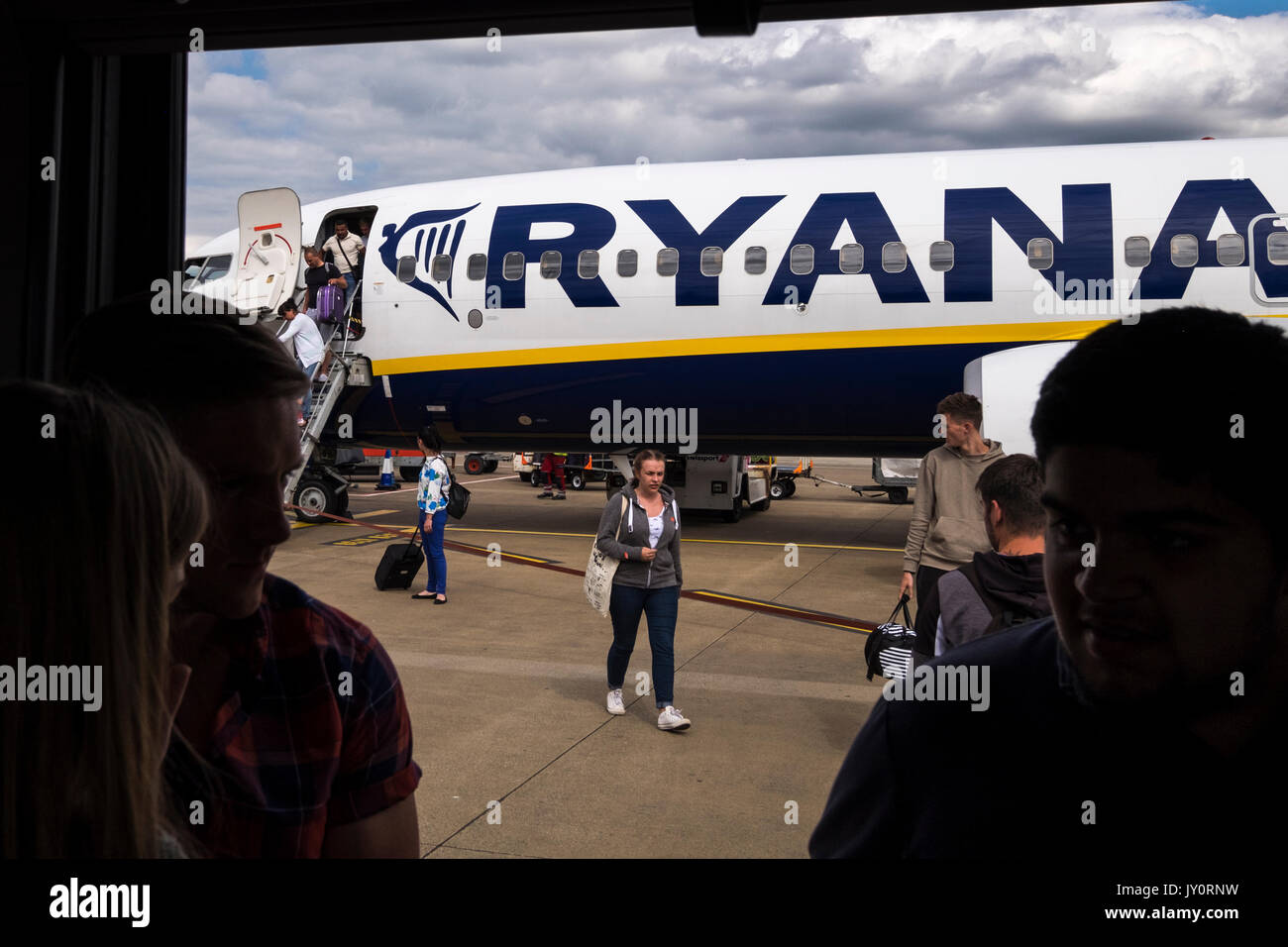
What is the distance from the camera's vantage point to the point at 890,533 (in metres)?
16.7

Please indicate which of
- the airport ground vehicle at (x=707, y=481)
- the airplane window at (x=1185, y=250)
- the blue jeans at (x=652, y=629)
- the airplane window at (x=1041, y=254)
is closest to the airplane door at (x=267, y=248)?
the blue jeans at (x=652, y=629)

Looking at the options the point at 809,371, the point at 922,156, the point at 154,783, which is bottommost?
the point at 154,783

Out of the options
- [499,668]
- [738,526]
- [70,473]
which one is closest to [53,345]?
[70,473]

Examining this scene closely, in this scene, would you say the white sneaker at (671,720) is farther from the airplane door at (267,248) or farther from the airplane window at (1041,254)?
the airplane window at (1041,254)

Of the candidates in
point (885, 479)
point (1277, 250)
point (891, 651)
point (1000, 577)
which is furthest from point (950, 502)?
point (885, 479)

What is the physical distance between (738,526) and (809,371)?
5.70m

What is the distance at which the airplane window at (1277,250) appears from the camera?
34.1 feet

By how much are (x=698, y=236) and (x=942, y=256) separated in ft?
9.90

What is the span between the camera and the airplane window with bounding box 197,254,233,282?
48.8 feet

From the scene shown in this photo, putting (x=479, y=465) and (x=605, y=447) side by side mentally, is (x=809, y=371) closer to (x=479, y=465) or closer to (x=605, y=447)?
(x=605, y=447)

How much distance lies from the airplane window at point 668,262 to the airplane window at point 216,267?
6994 mm

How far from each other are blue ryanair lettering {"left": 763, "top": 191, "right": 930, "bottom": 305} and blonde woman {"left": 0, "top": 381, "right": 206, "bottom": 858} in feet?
37.0

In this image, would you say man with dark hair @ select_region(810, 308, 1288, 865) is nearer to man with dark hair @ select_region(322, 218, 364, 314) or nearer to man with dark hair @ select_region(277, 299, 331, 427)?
man with dark hair @ select_region(277, 299, 331, 427)

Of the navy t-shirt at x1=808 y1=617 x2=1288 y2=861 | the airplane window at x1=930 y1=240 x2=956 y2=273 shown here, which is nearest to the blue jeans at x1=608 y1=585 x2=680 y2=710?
the navy t-shirt at x1=808 y1=617 x2=1288 y2=861
